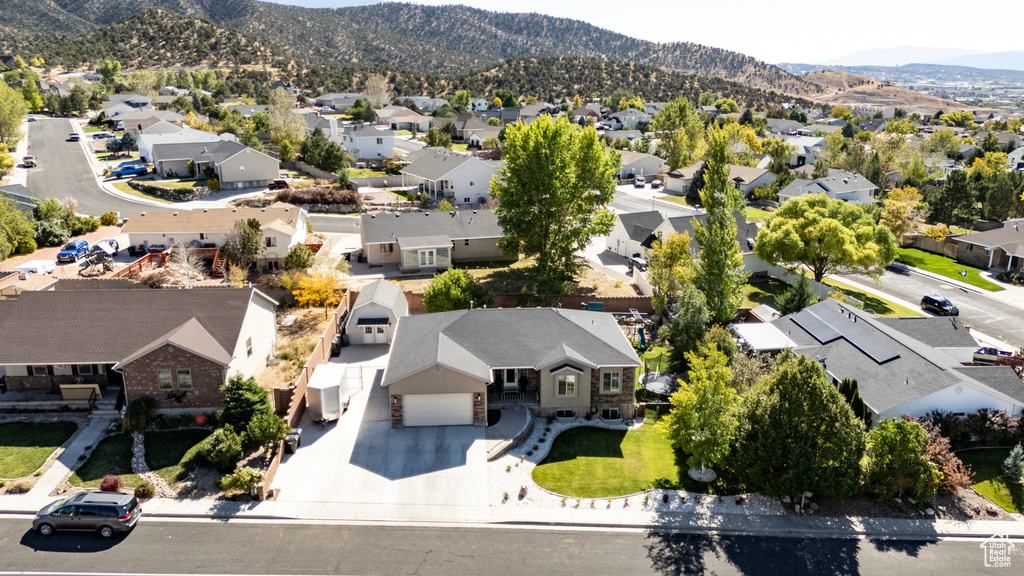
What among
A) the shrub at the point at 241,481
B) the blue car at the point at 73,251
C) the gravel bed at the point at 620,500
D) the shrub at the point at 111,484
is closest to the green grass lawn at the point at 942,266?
the gravel bed at the point at 620,500

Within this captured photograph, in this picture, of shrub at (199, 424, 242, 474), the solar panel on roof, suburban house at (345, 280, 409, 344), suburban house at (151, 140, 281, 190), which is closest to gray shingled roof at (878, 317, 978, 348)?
the solar panel on roof

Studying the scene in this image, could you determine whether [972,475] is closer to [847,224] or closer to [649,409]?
[649,409]

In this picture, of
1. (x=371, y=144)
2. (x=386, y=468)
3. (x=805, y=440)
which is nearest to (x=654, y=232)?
(x=805, y=440)

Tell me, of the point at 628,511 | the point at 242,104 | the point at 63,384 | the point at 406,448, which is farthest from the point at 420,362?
the point at 242,104

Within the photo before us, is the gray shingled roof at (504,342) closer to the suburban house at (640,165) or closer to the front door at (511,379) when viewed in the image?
the front door at (511,379)

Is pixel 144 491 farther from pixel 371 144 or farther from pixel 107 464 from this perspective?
pixel 371 144

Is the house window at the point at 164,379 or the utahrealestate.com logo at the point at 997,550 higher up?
the house window at the point at 164,379
